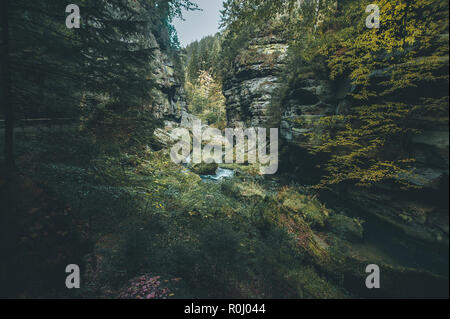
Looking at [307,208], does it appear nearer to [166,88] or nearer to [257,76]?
[257,76]

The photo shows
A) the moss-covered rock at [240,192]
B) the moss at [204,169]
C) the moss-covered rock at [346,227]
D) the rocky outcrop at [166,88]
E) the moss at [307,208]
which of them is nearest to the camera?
the moss-covered rock at [346,227]

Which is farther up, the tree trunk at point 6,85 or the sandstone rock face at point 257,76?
the sandstone rock face at point 257,76

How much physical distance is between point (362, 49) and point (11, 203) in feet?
32.6

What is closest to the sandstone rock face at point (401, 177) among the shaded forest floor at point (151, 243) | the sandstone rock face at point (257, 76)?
the shaded forest floor at point (151, 243)

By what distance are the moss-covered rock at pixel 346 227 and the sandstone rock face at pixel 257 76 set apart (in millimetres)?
15440

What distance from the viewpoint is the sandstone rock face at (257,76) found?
66.8 ft

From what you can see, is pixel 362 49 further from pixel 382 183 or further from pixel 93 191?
pixel 93 191

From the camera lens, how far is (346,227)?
592cm

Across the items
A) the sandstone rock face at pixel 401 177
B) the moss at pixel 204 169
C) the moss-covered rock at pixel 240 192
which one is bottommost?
the moss-covered rock at pixel 240 192

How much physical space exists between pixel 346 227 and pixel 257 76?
21.6 m

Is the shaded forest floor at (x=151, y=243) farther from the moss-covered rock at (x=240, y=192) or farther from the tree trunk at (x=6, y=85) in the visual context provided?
the moss-covered rock at (x=240, y=192)

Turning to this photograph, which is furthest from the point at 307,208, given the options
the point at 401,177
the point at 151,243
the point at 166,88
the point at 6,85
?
the point at 166,88

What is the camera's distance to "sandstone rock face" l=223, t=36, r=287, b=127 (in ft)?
66.8

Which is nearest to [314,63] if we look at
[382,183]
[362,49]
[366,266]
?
[362,49]
